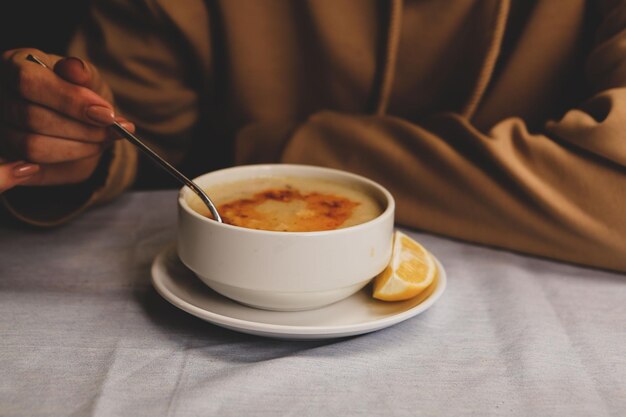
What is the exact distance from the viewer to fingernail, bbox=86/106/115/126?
2.71 ft

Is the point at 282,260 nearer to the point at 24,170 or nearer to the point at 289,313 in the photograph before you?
the point at 289,313

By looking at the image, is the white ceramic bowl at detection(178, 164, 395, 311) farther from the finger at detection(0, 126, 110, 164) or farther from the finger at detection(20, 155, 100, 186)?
the finger at detection(20, 155, 100, 186)

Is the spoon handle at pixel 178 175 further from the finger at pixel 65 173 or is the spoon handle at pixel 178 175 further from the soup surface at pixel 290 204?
the finger at pixel 65 173

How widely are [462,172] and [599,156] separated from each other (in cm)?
20

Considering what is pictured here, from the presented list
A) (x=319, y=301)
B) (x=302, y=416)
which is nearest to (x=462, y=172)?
(x=319, y=301)

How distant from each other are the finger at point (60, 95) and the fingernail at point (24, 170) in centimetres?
9

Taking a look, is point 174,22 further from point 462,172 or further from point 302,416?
point 302,416

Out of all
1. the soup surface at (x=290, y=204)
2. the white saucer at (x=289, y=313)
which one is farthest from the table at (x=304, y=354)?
the soup surface at (x=290, y=204)

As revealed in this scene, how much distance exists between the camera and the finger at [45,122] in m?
0.86

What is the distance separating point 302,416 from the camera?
59cm

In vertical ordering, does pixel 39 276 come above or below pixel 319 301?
below

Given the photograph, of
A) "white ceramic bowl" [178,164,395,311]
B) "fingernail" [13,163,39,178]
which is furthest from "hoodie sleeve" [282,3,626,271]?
"fingernail" [13,163,39,178]

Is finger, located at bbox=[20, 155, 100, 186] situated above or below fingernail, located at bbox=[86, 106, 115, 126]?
below

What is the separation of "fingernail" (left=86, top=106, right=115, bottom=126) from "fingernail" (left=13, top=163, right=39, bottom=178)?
12cm
